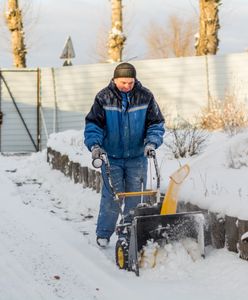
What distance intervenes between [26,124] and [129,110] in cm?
1157

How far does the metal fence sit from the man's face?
33.9 ft

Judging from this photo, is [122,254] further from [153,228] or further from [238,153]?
[238,153]

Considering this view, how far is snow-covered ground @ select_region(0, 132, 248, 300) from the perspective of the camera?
432cm

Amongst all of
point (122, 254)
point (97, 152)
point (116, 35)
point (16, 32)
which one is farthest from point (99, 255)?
point (16, 32)

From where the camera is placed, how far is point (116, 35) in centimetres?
1936

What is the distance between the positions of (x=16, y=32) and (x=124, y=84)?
53.3 feet

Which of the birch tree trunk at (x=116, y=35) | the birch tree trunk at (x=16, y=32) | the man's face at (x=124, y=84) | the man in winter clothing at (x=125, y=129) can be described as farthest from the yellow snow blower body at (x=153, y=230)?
the birch tree trunk at (x=16, y=32)

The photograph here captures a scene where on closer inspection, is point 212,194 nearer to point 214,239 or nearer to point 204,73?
point 214,239

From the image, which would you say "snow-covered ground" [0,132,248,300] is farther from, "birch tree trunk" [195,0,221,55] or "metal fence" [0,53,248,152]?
"birch tree trunk" [195,0,221,55]

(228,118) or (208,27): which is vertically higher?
(208,27)

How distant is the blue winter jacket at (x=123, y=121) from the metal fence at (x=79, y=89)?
1017 cm

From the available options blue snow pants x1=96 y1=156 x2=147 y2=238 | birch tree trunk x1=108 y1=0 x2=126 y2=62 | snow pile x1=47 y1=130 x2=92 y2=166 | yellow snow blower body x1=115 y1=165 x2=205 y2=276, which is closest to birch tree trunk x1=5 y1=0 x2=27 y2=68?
birch tree trunk x1=108 y1=0 x2=126 y2=62

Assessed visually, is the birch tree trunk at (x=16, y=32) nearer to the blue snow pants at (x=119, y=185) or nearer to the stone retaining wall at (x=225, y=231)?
the blue snow pants at (x=119, y=185)

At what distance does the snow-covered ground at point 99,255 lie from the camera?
4.32 m
